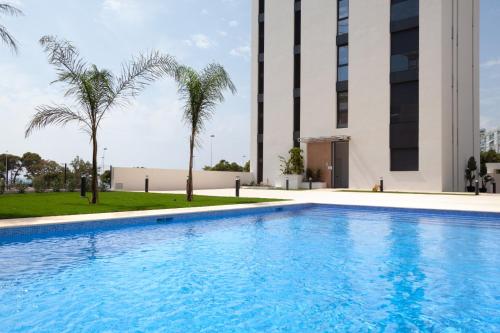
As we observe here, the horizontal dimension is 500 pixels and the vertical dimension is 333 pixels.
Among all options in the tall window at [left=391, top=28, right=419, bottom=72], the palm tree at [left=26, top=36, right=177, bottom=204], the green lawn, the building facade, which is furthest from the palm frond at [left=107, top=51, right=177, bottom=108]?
the building facade

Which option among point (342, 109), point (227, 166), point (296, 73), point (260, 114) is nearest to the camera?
point (342, 109)

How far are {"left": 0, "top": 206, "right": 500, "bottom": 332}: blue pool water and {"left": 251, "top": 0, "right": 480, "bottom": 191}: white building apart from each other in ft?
47.5

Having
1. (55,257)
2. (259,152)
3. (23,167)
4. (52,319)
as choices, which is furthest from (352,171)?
(23,167)

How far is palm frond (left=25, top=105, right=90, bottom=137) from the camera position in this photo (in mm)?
10578

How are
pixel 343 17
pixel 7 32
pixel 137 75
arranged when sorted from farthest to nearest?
pixel 343 17, pixel 137 75, pixel 7 32

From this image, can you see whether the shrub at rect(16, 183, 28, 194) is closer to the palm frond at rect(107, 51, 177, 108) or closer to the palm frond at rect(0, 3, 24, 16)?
the palm frond at rect(107, 51, 177, 108)

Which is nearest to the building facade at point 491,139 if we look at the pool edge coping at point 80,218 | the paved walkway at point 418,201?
the paved walkway at point 418,201

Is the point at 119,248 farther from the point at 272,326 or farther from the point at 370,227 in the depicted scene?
the point at 370,227

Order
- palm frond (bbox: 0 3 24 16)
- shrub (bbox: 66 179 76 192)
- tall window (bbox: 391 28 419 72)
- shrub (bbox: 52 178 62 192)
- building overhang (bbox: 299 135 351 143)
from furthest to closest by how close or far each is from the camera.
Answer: building overhang (bbox: 299 135 351 143)
tall window (bbox: 391 28 419 72)
shrub (bbox: 66 179 76 192)
shrub (bbox: 52 178 62 192)
palm frond (bbox: 0 3 24 16)

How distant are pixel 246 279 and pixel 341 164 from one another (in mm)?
23399

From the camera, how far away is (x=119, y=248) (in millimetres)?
5953

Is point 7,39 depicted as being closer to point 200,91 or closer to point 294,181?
point 200,91

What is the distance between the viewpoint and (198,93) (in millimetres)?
12641

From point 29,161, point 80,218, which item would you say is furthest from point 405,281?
point 29,161
